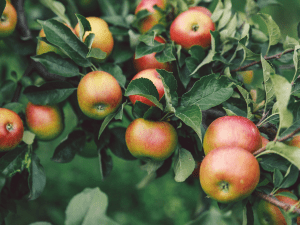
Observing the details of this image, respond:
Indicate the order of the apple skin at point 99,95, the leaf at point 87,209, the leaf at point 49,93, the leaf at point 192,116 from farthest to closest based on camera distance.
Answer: the leaf at point 49,93 < the apple skin at point 99,95 < the leaf at point 192,116 < the leaf at point 87,209

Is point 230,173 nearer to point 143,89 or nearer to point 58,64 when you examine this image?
point 143,89

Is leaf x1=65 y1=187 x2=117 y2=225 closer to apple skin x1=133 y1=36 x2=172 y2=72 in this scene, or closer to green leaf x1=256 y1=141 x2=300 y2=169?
green leaf x1=256 y1=141 x2=300 y2=169

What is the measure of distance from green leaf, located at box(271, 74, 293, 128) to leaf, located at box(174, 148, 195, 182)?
243 mm

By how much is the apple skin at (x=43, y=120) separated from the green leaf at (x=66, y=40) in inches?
8.3

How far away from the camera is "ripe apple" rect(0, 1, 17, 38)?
2.77 feet

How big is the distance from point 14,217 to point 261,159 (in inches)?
65.8

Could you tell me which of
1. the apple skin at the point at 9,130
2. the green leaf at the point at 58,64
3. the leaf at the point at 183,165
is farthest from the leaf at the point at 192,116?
the apple skin at the point at 9,130

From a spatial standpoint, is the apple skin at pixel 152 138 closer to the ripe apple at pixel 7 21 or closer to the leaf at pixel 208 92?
the leaf at pixel 208 92

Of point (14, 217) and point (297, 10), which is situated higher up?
point (297, 10)

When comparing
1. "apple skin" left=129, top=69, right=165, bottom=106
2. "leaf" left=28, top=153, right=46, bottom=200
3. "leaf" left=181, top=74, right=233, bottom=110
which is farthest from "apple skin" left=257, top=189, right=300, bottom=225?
"leaf" left=28, top=153, right=46, bottom=200

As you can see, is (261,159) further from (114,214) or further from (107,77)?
(114,214)

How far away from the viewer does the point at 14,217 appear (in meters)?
1.72

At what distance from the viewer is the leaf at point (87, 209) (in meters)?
0.47

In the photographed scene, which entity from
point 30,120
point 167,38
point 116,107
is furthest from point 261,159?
point 30,120
